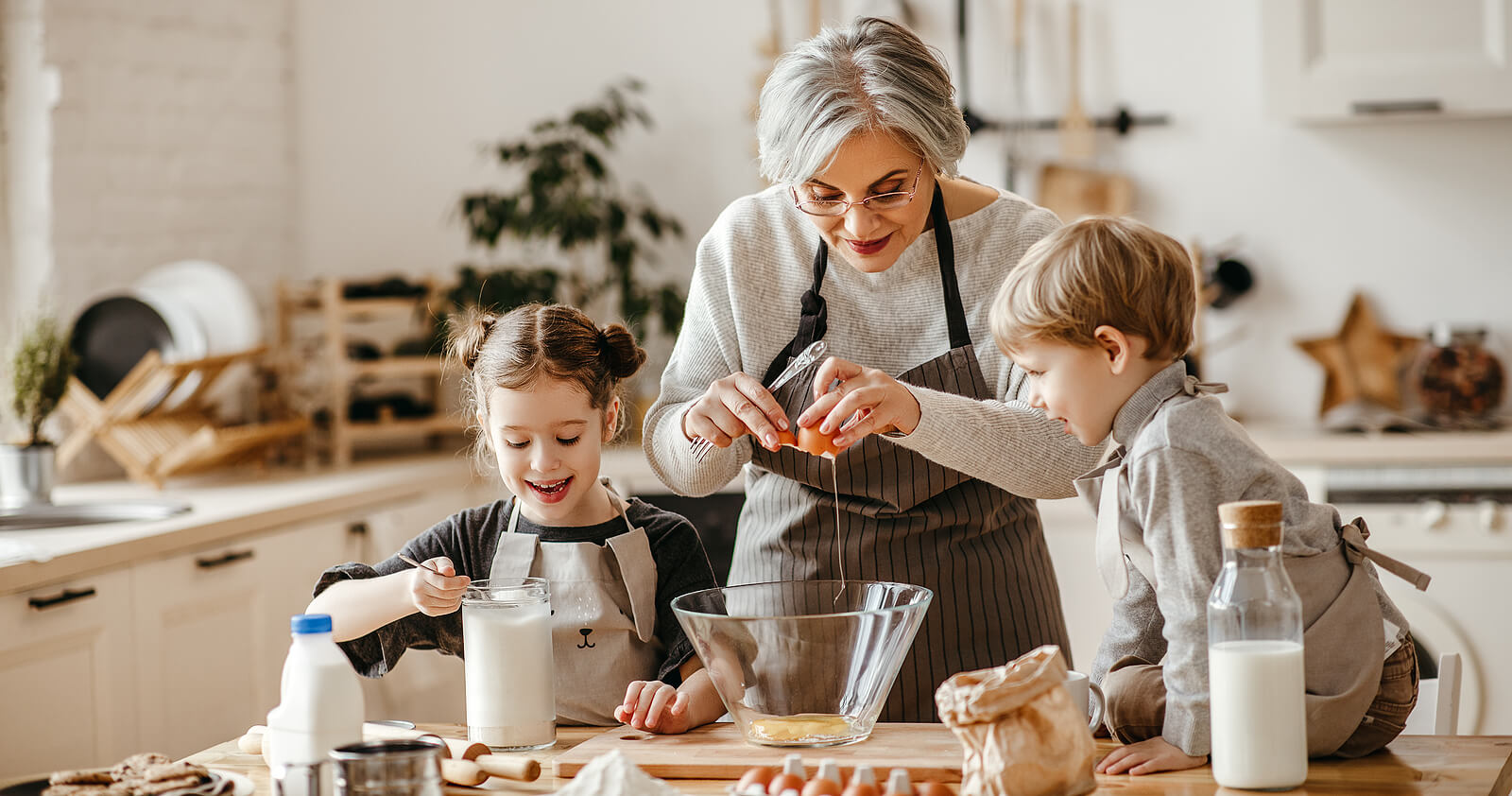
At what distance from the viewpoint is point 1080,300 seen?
43.8 inches

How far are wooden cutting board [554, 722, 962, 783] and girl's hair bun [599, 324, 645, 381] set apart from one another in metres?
0.43

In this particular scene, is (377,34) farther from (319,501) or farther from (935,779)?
(935,779)

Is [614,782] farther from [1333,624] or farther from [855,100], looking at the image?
[855,100]

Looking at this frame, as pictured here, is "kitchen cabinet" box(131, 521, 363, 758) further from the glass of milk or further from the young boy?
the young boy

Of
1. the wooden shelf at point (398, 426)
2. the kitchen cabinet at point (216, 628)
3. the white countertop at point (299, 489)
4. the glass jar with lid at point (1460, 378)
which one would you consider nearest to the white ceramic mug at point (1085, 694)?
the white countertop at point (299, 489)

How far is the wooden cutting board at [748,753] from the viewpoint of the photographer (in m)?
1.13

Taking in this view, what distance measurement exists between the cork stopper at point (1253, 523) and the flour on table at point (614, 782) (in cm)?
44

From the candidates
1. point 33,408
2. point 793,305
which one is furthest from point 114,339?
point 793,305

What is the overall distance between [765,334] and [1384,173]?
238 centimetres

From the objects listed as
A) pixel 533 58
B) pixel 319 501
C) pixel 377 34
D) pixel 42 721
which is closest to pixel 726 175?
pixel 533 58

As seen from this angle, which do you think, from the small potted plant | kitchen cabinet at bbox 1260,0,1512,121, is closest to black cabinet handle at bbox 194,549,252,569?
the small potted plant

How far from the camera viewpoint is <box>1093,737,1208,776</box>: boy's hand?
110 cm

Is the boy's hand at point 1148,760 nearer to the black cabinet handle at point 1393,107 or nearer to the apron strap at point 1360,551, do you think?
the apron strap at point 1360,551

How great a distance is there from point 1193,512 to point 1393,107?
243cm
